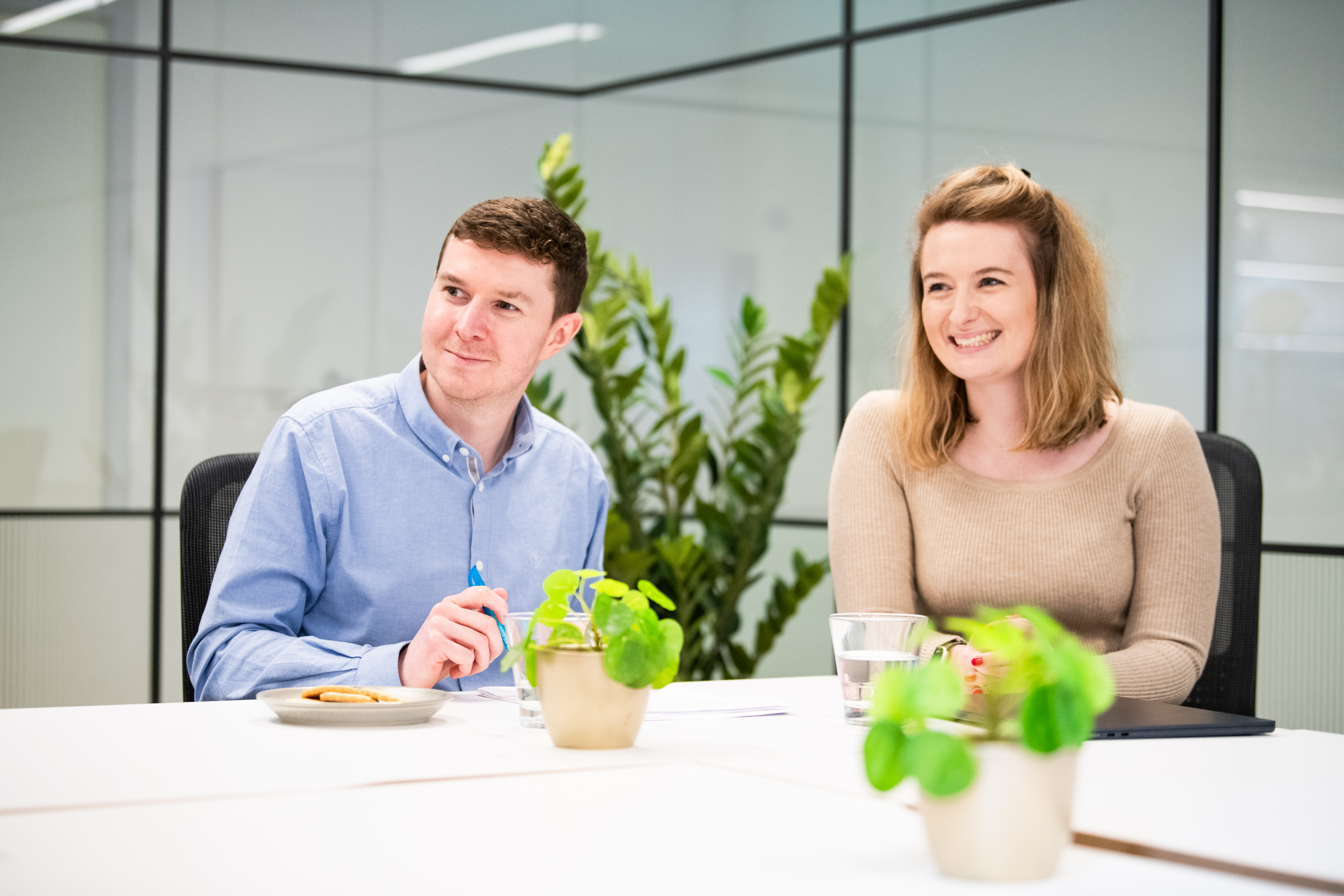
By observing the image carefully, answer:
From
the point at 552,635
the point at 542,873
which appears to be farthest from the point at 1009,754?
the point at 552,635

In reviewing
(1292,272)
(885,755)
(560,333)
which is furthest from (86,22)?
(885,755)

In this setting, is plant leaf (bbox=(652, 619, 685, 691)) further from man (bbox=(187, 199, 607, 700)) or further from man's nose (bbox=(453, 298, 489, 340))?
man's nose (bbox=(453, 298, 489, 340))

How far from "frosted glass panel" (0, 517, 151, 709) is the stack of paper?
2908mm

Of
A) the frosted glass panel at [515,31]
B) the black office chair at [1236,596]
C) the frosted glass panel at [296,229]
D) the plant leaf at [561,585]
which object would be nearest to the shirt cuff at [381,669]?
the plant leaf at [561,585]

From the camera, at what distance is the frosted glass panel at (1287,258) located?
320 centimetres

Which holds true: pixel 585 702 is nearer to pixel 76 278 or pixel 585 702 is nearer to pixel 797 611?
pixel 797 611

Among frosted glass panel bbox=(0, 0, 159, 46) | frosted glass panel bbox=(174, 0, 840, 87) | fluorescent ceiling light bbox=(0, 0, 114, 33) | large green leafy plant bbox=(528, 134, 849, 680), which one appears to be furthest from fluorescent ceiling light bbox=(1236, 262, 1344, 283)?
fluorescent ceiling light bbox=(0, 0, 114, 33)

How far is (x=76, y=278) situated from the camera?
4074mm

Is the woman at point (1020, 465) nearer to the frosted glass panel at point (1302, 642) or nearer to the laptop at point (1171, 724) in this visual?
the laptop at point (1171, 724)

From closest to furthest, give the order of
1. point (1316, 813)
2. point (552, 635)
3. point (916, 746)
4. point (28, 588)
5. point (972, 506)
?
point (916, 746) → point (1316, 813) → point (552, 635) → point (972, 506) → point (28, 588)

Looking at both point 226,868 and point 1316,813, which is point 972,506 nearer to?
point 1316,813

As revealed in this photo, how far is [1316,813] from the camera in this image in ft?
3.19

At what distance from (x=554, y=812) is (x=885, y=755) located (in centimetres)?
30

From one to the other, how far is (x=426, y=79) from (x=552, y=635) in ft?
12.3
